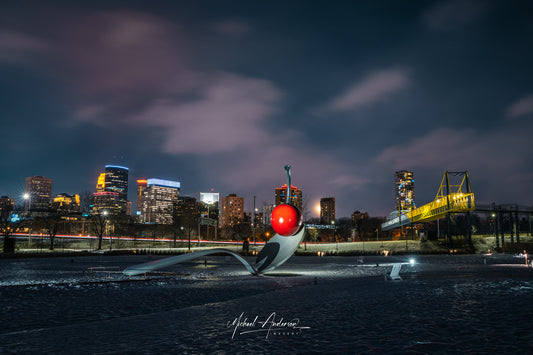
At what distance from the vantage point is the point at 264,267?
21.6 metres

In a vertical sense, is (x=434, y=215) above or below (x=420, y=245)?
above

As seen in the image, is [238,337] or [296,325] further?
[296,325]

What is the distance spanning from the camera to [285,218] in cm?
2047

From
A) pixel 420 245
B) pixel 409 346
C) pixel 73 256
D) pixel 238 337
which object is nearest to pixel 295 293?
pixel 238 337

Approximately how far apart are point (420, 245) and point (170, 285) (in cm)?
5283

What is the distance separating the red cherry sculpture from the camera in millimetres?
20453

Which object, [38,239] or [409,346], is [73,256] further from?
[38,239]
